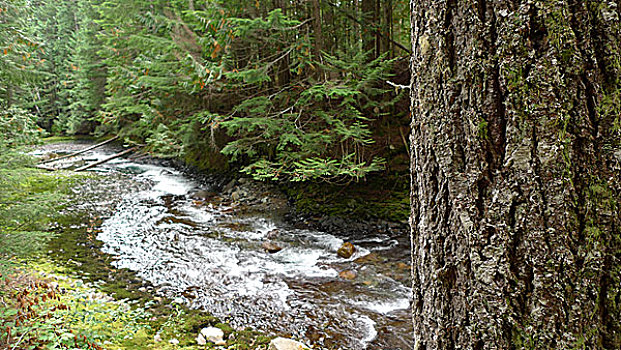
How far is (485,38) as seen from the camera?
1.02 metres

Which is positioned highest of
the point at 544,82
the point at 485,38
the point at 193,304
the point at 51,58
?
the point at 51,58

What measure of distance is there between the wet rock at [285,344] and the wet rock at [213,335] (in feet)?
2.00

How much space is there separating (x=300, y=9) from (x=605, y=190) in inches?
383

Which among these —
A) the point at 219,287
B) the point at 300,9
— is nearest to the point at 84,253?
the point at 219,287

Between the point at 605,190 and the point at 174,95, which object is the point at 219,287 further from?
the point at 174,95

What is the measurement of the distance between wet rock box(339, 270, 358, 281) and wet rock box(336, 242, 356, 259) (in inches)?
24.0

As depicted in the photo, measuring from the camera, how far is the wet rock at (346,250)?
685cm

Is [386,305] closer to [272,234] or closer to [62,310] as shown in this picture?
[272,234]

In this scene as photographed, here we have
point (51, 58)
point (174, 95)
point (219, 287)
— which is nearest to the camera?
point (219, 287)

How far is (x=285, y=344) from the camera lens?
4023mm

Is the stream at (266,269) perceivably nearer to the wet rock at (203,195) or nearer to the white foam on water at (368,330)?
the white foam on water at (368,330)

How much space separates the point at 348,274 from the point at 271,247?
1848mm

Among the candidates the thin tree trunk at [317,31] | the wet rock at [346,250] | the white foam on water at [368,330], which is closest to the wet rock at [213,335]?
the white foam on water at [368,330]

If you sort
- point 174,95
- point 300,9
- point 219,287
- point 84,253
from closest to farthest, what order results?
point 219,287 < point 84,253 < point 300,9 < point 174,95
